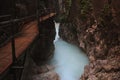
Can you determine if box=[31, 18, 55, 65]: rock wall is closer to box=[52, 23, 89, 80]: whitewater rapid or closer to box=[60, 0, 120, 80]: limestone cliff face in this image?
box=[52, 23, 89, 80]: whitewater rapid

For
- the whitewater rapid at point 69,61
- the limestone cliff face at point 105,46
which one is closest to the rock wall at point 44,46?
the whitewater rapid at point 69,61

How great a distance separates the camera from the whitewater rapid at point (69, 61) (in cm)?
1752

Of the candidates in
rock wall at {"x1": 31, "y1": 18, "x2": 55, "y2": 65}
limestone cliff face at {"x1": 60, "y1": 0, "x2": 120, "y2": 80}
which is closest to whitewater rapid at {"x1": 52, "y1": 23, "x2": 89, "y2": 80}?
rock wall at {"x1": 31, "y1": 18, "x2": 55, "y2": 65}

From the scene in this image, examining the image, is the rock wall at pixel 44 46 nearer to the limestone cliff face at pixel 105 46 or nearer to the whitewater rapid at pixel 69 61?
the whitewater rapid at pixel 69 61

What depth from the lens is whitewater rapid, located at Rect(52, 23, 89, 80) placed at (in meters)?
17.5

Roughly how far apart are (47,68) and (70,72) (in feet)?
6.01

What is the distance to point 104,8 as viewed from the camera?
12.6 m

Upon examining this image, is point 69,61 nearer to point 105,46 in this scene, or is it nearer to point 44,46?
point 44,46

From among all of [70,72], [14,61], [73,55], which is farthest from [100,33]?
[14,61]

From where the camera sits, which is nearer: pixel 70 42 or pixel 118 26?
pixel 118 26

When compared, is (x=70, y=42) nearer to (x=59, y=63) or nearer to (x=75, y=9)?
(x=75, y=9)

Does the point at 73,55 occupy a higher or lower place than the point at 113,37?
lower

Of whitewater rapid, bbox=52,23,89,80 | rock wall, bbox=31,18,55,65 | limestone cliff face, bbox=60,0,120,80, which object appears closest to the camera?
limestone cliff face, bbox=60,0,120,80

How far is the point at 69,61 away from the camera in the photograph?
68.1 feet
